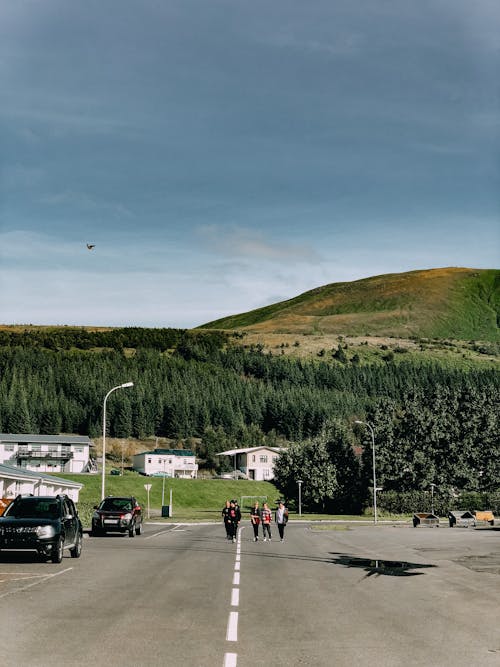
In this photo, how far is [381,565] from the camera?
70.1 feet

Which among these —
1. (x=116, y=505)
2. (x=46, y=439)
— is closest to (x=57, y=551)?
(x=116, y=505)

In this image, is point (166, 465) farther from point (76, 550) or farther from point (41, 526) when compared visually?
point (41, 526)

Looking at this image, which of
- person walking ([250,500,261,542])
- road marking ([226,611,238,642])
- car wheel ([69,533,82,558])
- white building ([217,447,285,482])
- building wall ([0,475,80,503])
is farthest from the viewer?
white building ([217,447,285,482])

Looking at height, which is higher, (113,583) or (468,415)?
(468,415)

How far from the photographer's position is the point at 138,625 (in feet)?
35.1

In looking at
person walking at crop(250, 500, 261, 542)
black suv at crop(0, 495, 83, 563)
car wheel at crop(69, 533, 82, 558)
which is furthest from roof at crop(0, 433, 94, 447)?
black suv at crop(0, 495, 83, 563)

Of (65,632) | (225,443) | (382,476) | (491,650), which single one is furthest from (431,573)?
(225,443)

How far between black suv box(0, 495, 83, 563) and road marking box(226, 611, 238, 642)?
9471 mm

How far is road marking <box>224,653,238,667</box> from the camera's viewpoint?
8234 mm

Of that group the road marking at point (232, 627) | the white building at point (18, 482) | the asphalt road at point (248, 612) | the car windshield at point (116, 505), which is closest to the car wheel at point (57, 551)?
the asphalt road at point (248, 612)

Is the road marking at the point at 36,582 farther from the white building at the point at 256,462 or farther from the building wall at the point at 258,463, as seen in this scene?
the building wall at the point at 258,463

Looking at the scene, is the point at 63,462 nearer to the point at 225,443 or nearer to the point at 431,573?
the point at 225,443

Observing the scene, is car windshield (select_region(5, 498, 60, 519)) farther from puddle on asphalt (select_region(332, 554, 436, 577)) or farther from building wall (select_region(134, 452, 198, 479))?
building wall (select_region(134, 452, 198, 479))

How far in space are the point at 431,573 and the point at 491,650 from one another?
1019 centimetres
